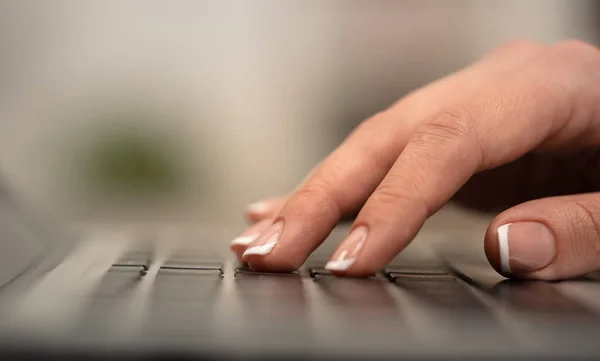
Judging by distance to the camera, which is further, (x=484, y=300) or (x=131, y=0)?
(x=131, y=0)

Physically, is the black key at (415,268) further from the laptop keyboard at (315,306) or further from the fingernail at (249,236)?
the fingernail at (249,236)

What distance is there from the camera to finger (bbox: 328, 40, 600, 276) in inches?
20.2

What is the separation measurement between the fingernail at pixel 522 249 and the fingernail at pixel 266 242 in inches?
6.9

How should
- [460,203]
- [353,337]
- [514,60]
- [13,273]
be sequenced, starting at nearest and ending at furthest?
[353,337], [13,273], [514,60], [460,203]

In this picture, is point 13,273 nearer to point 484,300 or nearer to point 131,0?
point 484,300

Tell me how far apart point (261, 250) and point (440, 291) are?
0.16 m

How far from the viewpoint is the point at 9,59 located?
1729 millimetres

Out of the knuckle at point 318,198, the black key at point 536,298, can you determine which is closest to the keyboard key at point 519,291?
the black key at point 536,298

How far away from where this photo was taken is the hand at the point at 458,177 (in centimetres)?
50

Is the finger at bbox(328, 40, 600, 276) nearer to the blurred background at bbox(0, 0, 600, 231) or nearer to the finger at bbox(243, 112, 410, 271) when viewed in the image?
the finger at bbox(243, 112, 410, 271)

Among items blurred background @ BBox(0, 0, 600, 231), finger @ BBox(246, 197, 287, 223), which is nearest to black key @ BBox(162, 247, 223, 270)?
finger @ BBox(246, 197, 287, 223)

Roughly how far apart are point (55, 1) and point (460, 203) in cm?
128

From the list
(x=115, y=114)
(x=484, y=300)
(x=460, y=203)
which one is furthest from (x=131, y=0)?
(x=484, y=300)

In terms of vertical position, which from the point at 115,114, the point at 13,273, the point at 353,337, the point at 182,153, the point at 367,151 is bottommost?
the point at 353,337
